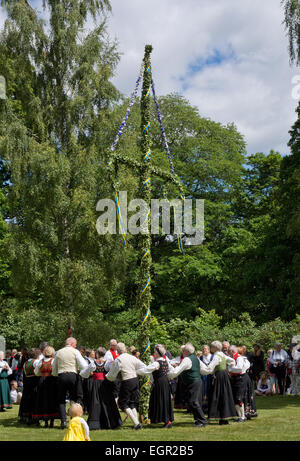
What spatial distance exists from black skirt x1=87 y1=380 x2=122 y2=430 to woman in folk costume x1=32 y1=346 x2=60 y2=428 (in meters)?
1.03

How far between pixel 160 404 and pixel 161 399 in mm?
106

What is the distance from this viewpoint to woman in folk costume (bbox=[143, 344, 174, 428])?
12539 millimetres

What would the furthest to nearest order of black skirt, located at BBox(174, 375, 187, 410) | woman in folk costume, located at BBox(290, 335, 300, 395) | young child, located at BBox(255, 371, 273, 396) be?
young child, located at BBox(255, 371, 273, 396) < woman in folk costume, located at BBox(290, 335, 300, 395) < black skirt, located at BBox(174, 375, 187, 410)

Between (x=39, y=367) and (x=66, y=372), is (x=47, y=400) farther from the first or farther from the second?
(x=66, y=372)

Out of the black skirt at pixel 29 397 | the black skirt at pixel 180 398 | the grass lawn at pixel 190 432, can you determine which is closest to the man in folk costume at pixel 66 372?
the grass lawn at pixel 190 432

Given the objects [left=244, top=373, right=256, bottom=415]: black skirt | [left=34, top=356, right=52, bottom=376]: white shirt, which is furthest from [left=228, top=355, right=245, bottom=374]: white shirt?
[left=34, top=356, right=52, bottom=376]: white shirt

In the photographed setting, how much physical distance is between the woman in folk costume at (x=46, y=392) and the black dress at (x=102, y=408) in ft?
3.32

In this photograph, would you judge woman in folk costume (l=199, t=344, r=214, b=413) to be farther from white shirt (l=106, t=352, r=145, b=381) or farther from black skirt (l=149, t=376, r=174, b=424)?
white shirt (l=106, t=352, r=145, b=381)

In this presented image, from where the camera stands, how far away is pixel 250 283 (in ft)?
101

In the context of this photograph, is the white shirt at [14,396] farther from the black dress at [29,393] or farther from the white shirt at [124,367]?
the white shirt at [124,367]

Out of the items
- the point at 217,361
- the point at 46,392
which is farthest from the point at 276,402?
the point at 46,392

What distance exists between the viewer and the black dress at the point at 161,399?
494 inches

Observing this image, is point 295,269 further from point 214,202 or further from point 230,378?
point 230,378
